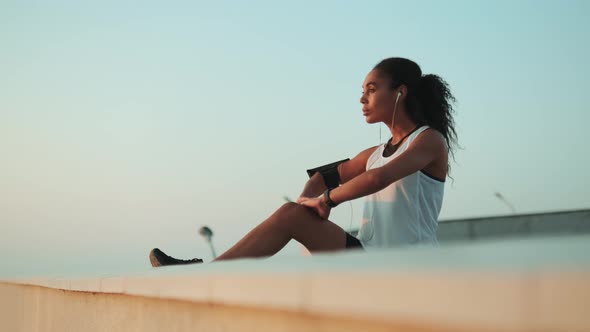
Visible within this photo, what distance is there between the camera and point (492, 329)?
2.66ft

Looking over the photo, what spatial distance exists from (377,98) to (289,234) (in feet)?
3.44

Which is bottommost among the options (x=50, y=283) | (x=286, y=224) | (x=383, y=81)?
(x=50, y=283)

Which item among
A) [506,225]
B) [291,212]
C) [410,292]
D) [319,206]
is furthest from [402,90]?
[506,225]

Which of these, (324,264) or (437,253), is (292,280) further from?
(437,253)

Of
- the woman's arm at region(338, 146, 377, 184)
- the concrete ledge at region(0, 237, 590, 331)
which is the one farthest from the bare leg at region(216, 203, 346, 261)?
the concrete ledge at region(0, 237, 590, 331)

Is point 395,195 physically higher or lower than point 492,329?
higher

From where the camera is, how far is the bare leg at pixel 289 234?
11.8 ft

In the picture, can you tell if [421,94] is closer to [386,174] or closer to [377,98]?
[377,98]

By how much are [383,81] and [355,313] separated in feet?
11.0

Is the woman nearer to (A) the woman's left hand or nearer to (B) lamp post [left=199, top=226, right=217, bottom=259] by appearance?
(A) the woman's left hand

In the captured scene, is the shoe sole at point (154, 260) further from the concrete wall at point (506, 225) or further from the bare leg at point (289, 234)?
the concrete wall at point (506, 225)

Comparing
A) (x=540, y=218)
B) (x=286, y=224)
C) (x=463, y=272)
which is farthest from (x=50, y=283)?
(x=540, y=218)

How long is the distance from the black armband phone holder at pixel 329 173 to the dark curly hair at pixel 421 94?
612 millimetres

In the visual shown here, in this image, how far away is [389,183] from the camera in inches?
148
